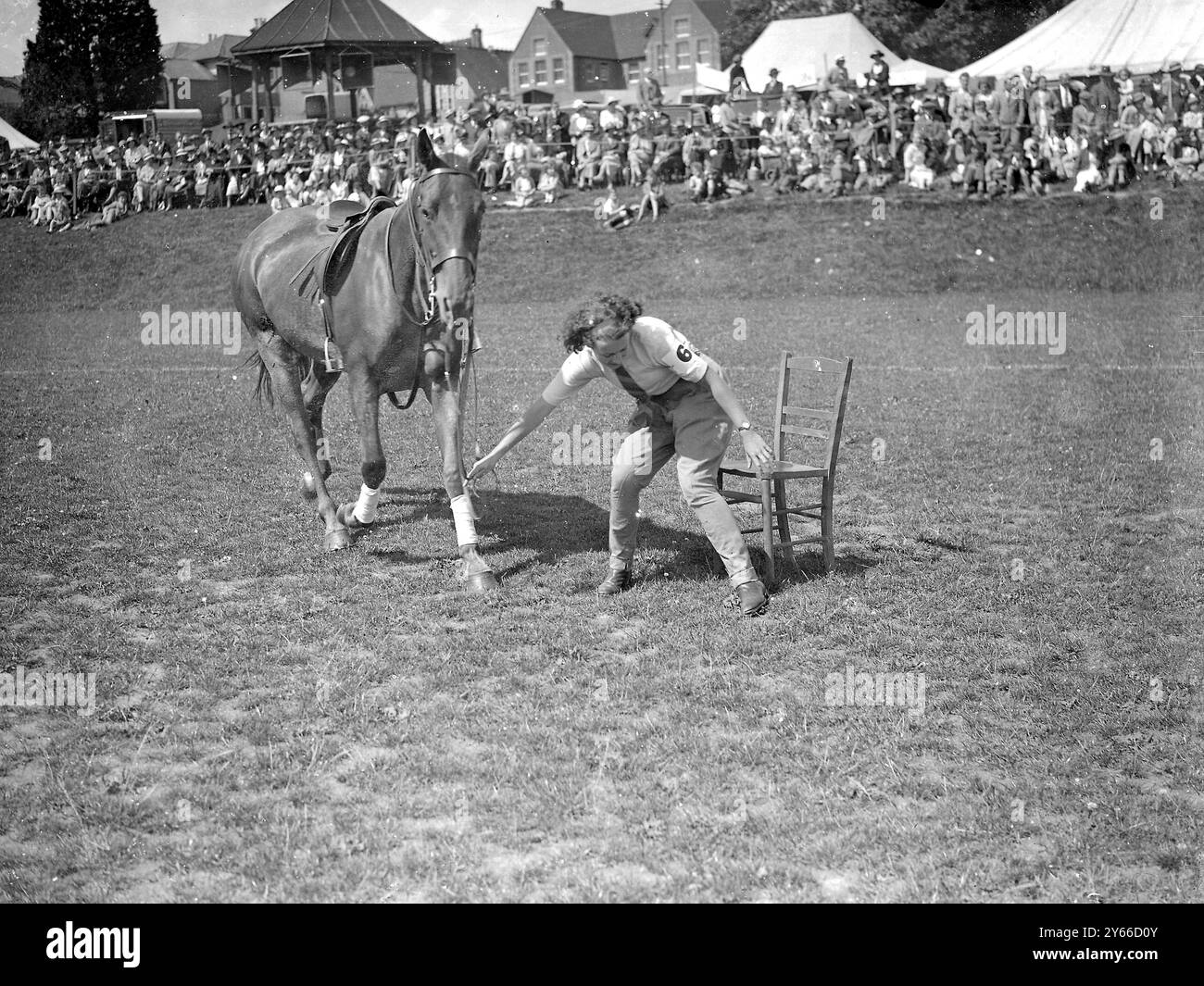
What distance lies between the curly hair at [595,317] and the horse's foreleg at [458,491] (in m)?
1.52

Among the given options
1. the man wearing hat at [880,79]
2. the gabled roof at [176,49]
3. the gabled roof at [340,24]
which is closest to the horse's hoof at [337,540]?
the man wearing hat at [880,79]

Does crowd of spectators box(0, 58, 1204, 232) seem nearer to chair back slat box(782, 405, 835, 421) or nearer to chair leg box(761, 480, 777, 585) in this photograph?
chair back slat box(782, 405, 835, 421)

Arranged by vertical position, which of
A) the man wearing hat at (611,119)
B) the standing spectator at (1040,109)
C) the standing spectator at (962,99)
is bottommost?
the standing spectator at (1040,109)

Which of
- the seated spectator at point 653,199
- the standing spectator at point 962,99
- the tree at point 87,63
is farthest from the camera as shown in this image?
the seated spectator at point 653,199

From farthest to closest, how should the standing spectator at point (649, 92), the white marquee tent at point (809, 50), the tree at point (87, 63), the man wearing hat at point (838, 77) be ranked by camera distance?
1. the standing spectator at point (649, 92)
2. the white marquee tent at point (809, 50)
3. the man wearing hat at point (838, 77)
4. the tree at point (87, 63)

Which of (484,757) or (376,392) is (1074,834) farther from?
(376,392)

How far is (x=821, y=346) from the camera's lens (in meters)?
18.8

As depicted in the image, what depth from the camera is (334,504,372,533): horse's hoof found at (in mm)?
9078

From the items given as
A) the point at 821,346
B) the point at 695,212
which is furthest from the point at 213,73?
the point at 821,346

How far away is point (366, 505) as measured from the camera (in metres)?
8.92

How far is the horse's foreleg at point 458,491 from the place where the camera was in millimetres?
7754

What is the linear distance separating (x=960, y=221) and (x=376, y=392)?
69.2 feet

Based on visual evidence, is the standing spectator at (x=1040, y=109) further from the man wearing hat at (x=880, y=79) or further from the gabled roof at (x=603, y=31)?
the gabled roof at (x=603, y=31)

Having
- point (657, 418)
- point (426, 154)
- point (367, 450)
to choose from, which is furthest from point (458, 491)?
point (426, 154)
